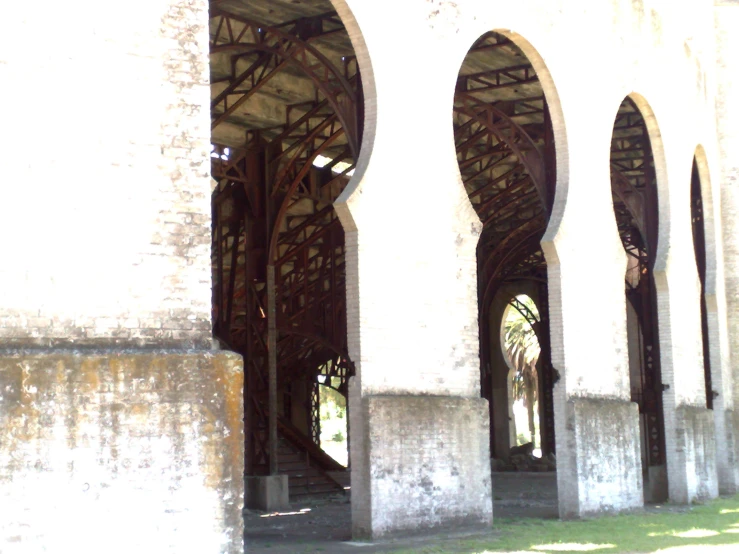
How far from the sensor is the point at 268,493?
23156 millimetres

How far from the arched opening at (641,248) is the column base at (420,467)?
8.10m

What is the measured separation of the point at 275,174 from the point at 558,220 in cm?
841

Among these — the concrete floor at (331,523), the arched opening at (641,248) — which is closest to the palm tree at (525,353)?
the arched opening at (641,248)

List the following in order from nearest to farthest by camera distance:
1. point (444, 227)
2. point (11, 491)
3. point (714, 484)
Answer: point (11, 491) → point (444, 227) → point (714, 484)

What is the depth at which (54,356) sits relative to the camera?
1018 centimetres

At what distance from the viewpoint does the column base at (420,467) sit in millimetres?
13906

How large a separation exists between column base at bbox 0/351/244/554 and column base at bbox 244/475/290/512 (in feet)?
40.6

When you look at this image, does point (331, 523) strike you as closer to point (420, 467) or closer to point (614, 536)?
point (420, 467)

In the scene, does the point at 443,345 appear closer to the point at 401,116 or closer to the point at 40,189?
the point at 401,116

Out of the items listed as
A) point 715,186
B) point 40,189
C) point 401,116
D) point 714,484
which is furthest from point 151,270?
point 715,186

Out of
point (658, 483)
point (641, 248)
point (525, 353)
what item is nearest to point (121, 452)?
point (658, 483)

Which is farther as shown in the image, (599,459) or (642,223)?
(642,223)

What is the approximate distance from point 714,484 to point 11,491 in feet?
56.4

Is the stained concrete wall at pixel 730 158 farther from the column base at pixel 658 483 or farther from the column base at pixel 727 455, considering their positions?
the column base at pixel 658 483
